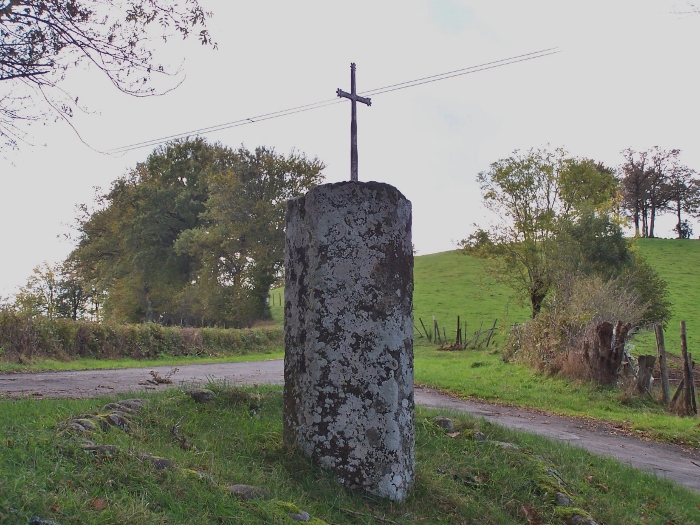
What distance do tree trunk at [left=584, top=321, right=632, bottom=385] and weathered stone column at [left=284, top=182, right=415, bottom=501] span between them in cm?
1126

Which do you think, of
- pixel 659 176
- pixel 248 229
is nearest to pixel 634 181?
pixel 659 176

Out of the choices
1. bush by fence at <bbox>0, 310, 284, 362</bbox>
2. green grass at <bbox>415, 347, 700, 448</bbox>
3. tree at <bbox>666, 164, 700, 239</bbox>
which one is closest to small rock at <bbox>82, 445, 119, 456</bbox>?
green grass at <bbox>415, 347, 700, 448</bbox>

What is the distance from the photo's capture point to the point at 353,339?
4.55 m

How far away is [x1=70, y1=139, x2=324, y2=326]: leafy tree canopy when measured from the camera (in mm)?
39656

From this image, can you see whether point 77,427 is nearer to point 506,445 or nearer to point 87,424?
point 87,424

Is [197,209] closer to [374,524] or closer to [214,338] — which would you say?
[214,338]

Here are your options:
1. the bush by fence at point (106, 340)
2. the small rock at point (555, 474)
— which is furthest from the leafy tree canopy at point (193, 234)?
the small rock at point (555, 474)

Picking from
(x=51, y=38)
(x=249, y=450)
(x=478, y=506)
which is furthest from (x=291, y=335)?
(x=51, y=38)

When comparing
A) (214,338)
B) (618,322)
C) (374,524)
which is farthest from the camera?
(214,338)

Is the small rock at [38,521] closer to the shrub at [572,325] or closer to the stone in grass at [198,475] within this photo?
the stone in grass at [198,475]

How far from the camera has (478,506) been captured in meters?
4.54

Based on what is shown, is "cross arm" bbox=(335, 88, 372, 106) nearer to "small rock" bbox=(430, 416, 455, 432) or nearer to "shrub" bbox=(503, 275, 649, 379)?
"shrub" bbox=(503, 275, 649, 379)

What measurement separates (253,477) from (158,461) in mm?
712

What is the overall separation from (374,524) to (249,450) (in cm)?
130
